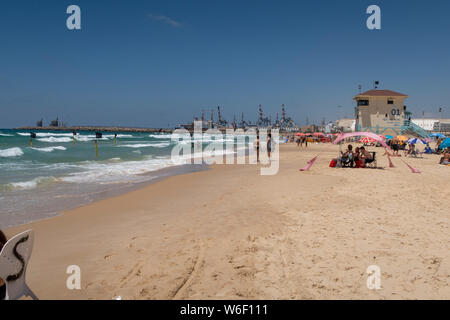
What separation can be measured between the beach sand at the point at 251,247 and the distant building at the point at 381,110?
4264 cm

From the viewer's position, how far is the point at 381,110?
152 ft

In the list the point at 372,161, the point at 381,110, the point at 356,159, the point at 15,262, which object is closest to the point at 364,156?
the point at 372,161

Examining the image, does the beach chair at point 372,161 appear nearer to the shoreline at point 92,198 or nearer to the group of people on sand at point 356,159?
the group of people on sand at point 356,159

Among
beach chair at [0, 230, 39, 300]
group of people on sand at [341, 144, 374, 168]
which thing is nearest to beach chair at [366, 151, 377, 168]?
group of people on sand at [341, 144, 374, 168]

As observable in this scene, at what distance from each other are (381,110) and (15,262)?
171 ft

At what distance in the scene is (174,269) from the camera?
376cm

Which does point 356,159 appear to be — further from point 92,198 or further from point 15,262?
point 15,262

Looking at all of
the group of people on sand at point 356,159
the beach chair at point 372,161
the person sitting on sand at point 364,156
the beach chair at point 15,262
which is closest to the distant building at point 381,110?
the beach chair at point 372,161
